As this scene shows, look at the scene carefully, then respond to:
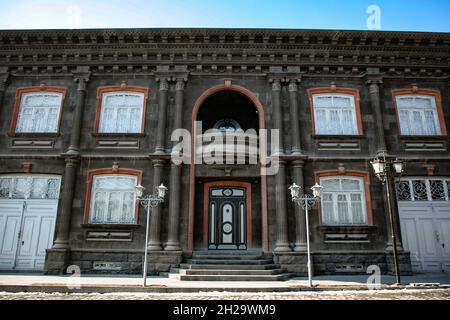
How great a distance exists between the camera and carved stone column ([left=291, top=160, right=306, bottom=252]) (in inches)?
460

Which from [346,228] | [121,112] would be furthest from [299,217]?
[121,112]

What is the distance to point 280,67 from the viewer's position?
13.5 metres

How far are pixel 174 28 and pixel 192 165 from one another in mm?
5731

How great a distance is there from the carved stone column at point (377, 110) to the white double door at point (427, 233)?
7.98ft

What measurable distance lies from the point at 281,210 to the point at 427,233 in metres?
5.80

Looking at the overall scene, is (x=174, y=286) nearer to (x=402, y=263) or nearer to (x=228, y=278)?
(x=228, y=278)

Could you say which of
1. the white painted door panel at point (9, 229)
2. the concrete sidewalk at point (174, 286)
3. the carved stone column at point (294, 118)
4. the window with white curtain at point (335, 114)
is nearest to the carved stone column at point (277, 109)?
the carved stone column at point (294, 118)

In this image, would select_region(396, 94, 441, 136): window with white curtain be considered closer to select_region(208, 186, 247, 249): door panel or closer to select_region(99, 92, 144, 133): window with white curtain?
select_region(208, 186, 247, 249): door panel

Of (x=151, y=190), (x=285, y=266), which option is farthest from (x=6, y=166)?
(x=285, y=266)

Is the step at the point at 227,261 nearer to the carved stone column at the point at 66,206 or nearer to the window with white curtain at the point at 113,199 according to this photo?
the window with white curtain at the point at 113,199

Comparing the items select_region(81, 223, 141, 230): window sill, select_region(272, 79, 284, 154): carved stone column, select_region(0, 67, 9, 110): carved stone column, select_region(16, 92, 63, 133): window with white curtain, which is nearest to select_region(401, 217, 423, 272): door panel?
select_region(272, 79, 284, 154): carved stone column

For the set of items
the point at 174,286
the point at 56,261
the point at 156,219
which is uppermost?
the point at 156,219

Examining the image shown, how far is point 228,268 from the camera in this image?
1065 centimetres
